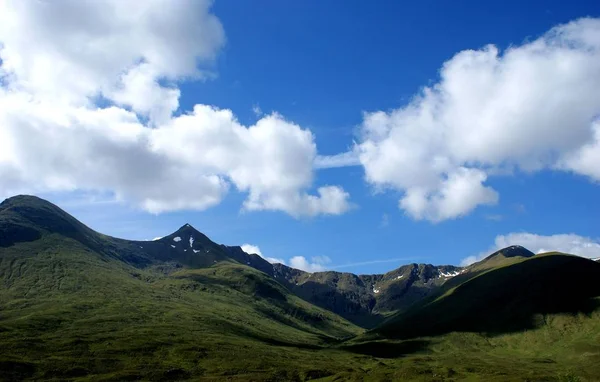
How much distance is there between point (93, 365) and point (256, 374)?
210 ft

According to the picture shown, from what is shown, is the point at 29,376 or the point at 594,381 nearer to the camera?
the point at 29,376

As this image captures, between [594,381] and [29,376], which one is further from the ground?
[594,381]

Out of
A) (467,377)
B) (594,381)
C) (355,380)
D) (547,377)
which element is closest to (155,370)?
(355,380)

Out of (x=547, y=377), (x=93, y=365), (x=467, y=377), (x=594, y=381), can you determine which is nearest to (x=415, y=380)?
(x=467, y=377)

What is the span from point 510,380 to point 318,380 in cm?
6865

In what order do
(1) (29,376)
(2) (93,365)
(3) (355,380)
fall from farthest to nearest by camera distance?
(2) (93,365) → (3) (355,380) → (1) (29,376)

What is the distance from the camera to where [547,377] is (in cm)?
19112

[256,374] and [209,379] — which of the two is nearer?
[209,379]

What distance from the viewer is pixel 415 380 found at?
184000 millimetres

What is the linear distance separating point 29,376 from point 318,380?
102 metres

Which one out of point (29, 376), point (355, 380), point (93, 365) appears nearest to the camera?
point (29, 376)

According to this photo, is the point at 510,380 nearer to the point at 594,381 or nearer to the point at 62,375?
the point at 594,381

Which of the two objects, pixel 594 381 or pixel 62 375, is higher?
pixel 594 381

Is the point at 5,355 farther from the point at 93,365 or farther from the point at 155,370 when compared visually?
the point at 155,370
